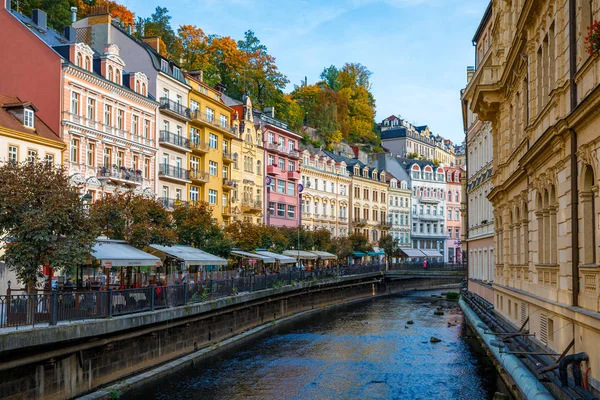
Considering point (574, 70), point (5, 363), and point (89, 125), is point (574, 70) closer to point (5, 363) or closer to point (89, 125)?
point (5, 363)

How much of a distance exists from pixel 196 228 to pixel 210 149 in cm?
2016

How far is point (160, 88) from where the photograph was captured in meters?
55.8

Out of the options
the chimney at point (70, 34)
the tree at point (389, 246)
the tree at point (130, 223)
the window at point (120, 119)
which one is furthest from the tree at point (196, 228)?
the tree at point (389, 246)

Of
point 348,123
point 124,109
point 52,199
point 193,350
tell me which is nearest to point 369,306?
point 124,109

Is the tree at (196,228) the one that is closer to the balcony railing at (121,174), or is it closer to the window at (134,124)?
the balcony railing at (121,174)

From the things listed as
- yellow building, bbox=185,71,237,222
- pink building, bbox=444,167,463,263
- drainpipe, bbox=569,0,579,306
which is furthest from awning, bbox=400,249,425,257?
drainpipe, bbox=569,0,579,306

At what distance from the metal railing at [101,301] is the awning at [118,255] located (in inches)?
46.7

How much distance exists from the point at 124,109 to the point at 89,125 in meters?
4.56

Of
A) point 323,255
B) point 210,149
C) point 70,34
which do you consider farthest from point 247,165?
point 70,34

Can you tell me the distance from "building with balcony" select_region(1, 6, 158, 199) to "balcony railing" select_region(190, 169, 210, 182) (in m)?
5.50

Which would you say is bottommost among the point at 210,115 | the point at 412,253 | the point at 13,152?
the point at 412,253

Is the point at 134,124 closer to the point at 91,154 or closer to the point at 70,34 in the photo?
the point at 91,154

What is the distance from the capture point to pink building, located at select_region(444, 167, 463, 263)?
4850 inches

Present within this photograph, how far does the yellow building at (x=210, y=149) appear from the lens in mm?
60688
